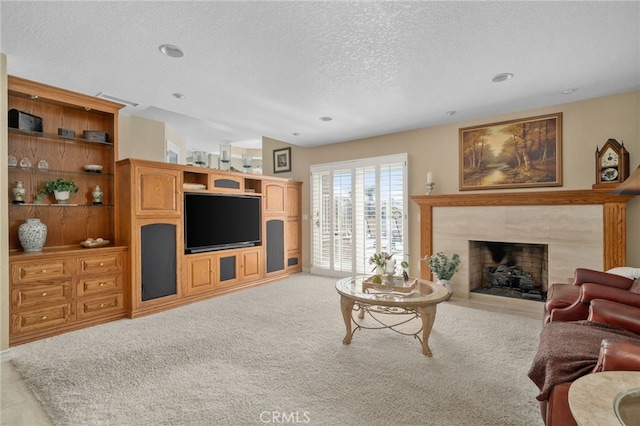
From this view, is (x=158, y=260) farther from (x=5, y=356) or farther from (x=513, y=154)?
(x=513, y=154)

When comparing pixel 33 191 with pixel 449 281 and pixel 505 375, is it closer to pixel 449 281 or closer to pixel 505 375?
pixel 505 375

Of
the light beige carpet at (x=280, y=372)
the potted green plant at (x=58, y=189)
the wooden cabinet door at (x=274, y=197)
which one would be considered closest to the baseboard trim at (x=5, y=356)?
the light beige carpet at (x=280, y=372)

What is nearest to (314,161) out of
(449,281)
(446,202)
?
(446,202)

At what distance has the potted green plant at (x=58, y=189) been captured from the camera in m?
3.31

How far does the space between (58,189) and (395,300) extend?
370cm

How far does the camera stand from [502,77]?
2.92 m

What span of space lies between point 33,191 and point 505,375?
4787 mm

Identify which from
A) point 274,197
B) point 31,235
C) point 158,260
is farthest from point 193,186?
point 31,235

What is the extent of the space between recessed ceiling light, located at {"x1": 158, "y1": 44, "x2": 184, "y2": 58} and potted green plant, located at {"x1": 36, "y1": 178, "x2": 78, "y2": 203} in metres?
2.06

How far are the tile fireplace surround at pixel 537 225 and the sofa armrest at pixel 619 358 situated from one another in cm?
303

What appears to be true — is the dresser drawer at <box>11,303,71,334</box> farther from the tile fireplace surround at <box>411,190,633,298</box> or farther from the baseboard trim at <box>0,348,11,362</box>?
the tile fireplace surround at <box>411,190,633,298</box>

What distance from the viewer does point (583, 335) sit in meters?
1.68

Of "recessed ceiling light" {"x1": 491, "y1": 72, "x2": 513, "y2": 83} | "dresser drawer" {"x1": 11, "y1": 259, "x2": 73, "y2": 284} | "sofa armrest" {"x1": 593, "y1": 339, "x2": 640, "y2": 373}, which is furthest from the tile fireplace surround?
"dresser drawer" {"x1": 11, "y1": 259, "x2": 73, "y2": 284}

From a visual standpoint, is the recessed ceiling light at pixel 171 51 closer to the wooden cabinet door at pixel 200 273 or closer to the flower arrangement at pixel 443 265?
the wooden cabinet door at pixel 200 273
